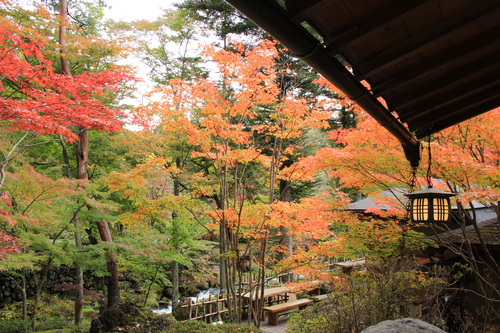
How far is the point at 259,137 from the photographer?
1214cm

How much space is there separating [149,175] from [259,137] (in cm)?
578

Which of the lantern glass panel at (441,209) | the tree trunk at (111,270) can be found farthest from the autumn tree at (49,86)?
the lantern glass panel at (441,209)

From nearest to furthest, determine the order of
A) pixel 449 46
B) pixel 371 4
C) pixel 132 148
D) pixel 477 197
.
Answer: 1. pixel 371 4
2. pixel 449 46
3. pixel 477 197
4. pixel 132 148

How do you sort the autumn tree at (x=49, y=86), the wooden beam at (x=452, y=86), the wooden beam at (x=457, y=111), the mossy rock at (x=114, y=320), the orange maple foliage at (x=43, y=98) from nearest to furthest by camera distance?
the wooden beam at (x=452, y=86)
the wooden beam at (x=457, y=111)
the orange maple foliage at (x=43, y=98)
the autumn tree at (x=49, y=86)
the mossy rock at (x=114, y=320)

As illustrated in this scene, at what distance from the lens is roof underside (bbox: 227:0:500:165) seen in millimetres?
1519

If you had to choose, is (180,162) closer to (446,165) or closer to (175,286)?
(175,286)

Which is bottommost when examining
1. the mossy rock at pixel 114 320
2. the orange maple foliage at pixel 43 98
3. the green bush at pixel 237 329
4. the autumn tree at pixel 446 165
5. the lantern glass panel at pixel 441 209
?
the mossy rock at pixel 114 320

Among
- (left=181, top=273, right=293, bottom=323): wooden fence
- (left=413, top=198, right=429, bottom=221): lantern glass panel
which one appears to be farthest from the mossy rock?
(left=413, top=198, right=429, bottom=221): lantern glass panel

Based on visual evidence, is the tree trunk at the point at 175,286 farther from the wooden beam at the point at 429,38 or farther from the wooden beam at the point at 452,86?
the wooden beam at the point at 429,38

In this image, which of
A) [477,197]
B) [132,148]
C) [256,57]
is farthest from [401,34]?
[132,148]

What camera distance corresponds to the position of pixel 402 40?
1912 mm

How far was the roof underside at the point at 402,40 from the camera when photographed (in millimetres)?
1519

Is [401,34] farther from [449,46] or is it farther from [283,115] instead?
[283,115]

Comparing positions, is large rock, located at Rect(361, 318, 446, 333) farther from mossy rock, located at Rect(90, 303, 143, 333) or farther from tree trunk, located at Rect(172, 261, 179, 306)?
tree trunk, located at Rect(172, 261, 179, 306)
